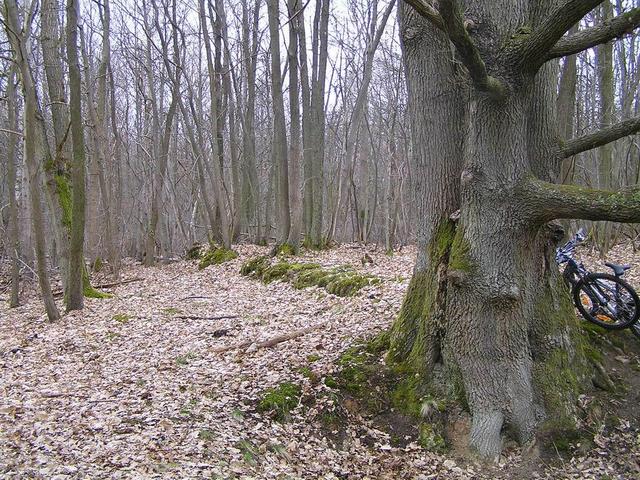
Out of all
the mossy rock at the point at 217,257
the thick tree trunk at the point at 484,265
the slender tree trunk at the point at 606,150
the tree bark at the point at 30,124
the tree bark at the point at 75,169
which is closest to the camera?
the thick tree trunk at the point at 484,265

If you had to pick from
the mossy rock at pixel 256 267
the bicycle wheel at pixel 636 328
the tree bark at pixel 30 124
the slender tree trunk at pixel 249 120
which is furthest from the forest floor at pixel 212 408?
the slender tree trunk at pixel 249 120

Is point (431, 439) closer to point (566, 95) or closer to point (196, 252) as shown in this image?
point (566, 95)

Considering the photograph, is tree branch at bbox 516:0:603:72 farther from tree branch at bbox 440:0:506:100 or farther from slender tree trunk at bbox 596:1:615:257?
slender tree trunk at bbox 596:1:615:257

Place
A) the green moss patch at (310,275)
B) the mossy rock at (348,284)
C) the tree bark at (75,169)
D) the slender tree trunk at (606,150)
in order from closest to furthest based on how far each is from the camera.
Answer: the mossy rock at (348,284) < the green moss patch at (310,275) < the tree bark at (75,169) < the slender tree trunk at (606,150)

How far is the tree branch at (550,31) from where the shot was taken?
3438 millimetres

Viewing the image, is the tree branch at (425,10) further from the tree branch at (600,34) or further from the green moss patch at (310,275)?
the green moss patch at (310,275)

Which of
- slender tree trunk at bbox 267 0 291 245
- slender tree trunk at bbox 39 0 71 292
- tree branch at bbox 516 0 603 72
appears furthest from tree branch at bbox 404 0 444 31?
slender tree trunk at bbox 267 0 291 245

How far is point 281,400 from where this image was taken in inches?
190

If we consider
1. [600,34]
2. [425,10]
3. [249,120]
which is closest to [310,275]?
[425,10]

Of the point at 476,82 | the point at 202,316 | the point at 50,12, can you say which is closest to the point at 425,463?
the point at 476,82

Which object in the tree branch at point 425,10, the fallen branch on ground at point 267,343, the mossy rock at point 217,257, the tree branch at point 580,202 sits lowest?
the fallen branch on ground at point 267,343

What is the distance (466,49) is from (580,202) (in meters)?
1.54

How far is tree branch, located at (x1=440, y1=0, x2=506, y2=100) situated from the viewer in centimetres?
318

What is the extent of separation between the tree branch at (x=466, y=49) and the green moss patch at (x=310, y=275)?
4.54m
